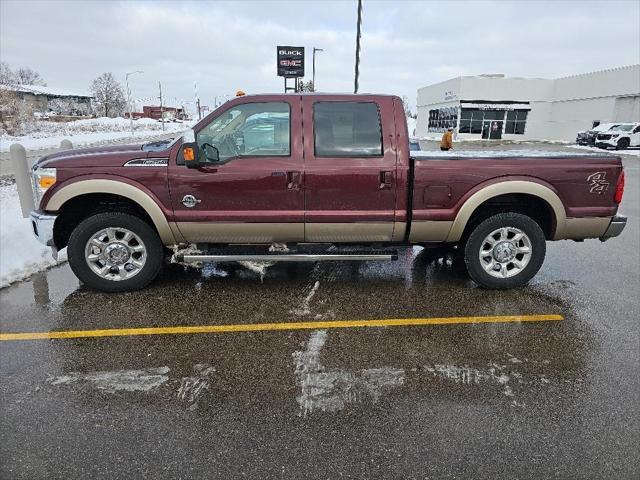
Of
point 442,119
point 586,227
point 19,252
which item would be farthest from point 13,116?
point 586,227

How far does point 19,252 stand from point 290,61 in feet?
76.0

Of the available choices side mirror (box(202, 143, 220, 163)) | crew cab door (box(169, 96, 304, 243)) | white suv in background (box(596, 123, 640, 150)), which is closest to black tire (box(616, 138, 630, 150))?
white suv in background (box(596, 123, 640, 150))

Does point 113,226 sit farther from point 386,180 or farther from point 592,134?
point 592,134

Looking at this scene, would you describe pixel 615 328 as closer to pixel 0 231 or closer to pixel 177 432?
pixel 177 432

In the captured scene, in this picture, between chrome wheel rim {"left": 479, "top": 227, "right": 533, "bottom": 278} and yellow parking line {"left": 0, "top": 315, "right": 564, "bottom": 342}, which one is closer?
yellow parking line {"left": 0, "top": 315, "right": 564, "bottom": 342}

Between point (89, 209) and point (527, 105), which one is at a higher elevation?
point (527, 105)

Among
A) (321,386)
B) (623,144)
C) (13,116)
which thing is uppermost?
(13,116)

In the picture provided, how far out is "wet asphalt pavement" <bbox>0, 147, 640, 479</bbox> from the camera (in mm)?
2406

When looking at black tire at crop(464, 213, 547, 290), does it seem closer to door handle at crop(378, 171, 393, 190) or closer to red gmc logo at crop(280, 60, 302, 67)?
door handle at crop(378, 171, 393, 190)

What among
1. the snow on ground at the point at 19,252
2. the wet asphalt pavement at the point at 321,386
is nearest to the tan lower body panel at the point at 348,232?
the wet asphalt pavement at the point at 321,386

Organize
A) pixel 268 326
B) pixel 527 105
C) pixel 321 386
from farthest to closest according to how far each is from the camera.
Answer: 1. pixel 527 105
2. pixel 268 326
3. pixel 321 386

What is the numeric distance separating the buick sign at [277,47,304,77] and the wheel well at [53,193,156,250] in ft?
74.9

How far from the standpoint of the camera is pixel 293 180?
4406 mm

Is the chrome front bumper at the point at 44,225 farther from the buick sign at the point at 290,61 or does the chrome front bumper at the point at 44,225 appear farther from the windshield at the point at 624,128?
the windshield at the point at 624,128
